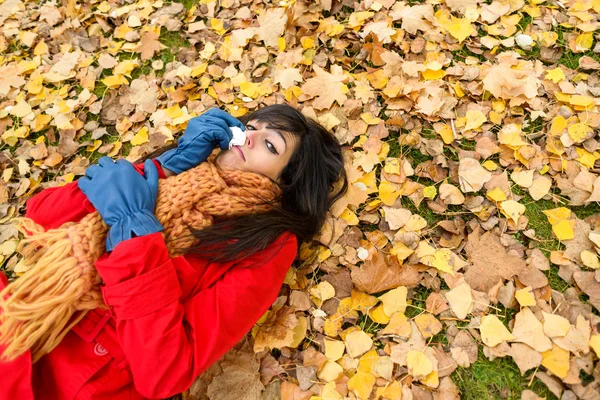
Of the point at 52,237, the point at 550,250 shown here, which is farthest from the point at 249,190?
the point at 550,250

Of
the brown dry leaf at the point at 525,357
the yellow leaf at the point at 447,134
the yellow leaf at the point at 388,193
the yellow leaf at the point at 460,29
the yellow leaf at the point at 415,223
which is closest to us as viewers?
the brown dry leaf at the point at 525,357

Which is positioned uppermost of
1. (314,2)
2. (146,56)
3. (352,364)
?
(314,2)

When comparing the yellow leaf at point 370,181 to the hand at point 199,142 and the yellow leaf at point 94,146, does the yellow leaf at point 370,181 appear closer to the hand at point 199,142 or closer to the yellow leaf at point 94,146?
the hand at point 199,142

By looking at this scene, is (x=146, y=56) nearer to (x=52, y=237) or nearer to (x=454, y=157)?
(x=52, y=237)

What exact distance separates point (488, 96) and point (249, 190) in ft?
5.38

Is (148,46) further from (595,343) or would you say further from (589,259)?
(595,343)

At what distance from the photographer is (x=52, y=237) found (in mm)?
1840

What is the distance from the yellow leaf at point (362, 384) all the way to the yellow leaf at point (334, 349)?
0.13m

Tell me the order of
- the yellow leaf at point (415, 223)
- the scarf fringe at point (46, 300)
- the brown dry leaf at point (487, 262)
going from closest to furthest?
the scarf fringe at point (46, 300), the brown dry leaf at point (487, 262), the yellow leaf at point (415, 223)

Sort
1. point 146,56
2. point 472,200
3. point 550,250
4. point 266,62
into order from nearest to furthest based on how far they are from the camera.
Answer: point 550,250 < point 472,200 < point 266,62 < point 146,56

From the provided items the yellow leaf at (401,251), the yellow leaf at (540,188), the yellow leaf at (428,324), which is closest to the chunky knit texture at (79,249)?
the yellow leaf at (401,251)

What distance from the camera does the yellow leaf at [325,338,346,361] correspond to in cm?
215

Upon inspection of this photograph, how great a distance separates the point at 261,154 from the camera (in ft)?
7.30

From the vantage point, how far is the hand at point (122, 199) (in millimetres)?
1862
